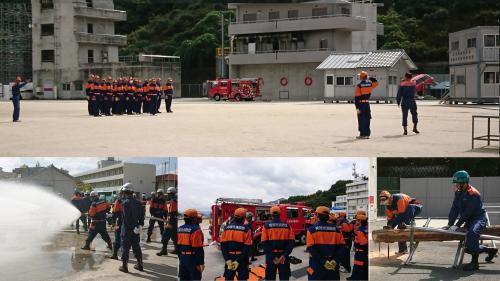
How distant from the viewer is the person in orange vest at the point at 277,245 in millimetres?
7375

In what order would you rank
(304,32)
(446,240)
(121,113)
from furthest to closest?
(304,32) < (121,113) < (446,240)

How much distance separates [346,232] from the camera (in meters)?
7.57

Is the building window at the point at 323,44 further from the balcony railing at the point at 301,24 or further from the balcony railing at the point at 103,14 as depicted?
the balcony railing at the point at 103,14

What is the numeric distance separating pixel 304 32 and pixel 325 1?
4254 millimetres

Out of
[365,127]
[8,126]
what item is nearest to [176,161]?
[365,127]

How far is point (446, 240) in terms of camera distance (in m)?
8.83

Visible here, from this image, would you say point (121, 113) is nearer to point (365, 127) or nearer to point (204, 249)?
point (365, 127)

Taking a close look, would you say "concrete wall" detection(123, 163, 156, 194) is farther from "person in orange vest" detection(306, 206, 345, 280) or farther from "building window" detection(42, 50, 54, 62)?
"building window" detection(42, 50, 54, 62)

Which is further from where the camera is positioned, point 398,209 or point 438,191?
point 438,191

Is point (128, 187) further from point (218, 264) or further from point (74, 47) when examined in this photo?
point (74, 47)

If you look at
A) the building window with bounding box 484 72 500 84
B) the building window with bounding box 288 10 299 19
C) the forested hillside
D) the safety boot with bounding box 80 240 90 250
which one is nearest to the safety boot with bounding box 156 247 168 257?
the safety boot with bounding box 80 240 90 250

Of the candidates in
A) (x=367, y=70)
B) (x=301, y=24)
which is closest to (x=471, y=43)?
(x=367, y=70)

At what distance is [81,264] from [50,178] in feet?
3.69

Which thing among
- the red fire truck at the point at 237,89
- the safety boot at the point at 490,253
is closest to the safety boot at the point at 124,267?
the safety boot at the point at 490,253
